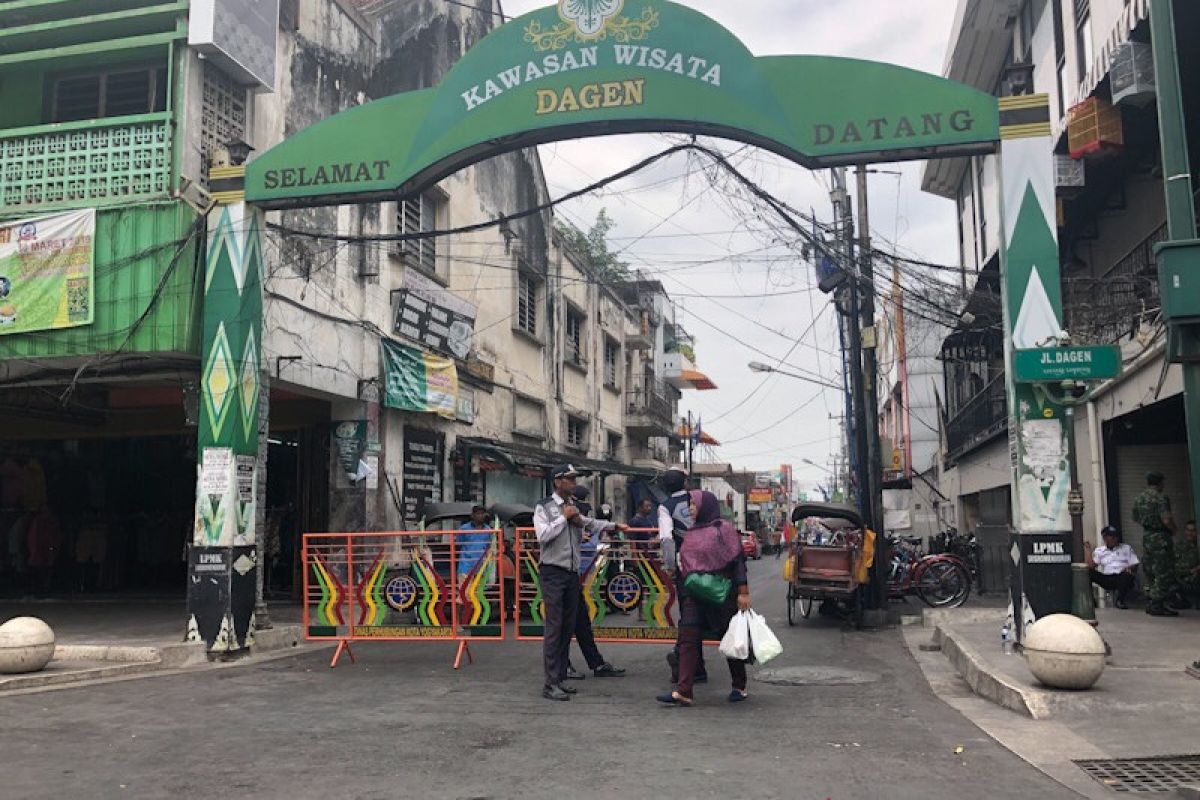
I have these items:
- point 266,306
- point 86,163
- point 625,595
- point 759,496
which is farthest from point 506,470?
point 759,496

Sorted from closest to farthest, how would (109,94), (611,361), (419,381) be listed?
(109,94)
(419,381)
(611,361)

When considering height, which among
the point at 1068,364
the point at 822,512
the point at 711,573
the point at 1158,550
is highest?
the point at 1068,364

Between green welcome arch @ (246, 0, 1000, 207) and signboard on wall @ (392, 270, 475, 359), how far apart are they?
5.82 meters

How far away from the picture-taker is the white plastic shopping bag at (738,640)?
7.23 meters

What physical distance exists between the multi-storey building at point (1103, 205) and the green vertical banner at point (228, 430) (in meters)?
8.18

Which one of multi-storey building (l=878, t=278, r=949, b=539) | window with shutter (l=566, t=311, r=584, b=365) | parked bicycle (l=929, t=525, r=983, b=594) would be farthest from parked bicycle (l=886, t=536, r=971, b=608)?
Answer: multi-storey building (l=878, t=278, r=949, b=539)

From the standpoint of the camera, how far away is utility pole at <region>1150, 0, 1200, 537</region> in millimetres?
7266

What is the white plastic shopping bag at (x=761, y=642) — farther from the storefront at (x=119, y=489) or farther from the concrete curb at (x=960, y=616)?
the storefront at (x=119, y=489)

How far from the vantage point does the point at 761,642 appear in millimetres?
7215

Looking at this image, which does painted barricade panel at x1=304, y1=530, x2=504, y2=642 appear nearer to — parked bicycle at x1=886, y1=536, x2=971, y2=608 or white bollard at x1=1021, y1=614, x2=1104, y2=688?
white bollard at x1=1021, y1=614, x2=1104, y2=688

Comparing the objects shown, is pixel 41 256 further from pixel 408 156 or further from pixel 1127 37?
pixel 1127 37

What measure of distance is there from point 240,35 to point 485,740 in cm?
971

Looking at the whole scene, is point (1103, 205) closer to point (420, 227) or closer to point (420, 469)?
point (420, 227)

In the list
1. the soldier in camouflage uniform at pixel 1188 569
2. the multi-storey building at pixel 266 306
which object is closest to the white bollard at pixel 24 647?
the multi-storey building at pixel 266 306
